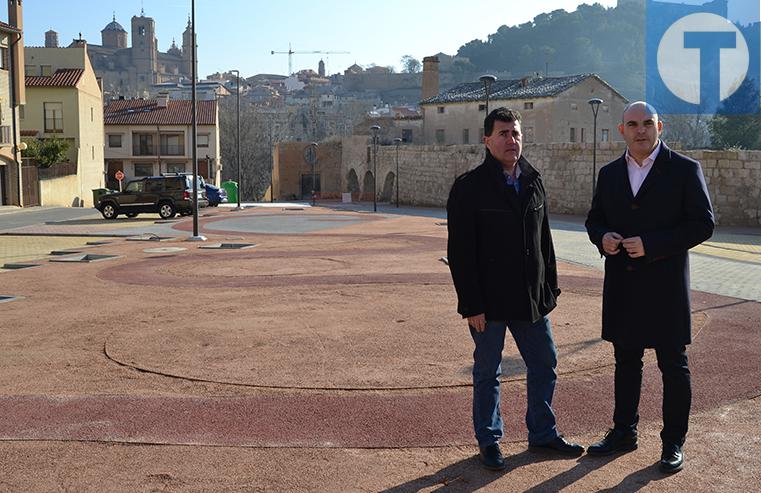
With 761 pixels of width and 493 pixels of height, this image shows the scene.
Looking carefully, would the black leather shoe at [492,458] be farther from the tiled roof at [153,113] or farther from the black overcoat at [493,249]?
the tiled roof at [153,113]

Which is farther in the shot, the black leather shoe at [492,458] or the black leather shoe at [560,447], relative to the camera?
the black leather shoe at [560,447]

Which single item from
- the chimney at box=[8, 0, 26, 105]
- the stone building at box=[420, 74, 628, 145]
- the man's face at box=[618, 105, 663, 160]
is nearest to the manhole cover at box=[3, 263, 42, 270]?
the man's face at box=[618, 105, 663, 160]

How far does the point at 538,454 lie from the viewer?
16.5ft

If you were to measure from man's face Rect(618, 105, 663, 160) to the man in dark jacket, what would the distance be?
2.06 ft

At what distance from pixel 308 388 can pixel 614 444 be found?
96.2 inches

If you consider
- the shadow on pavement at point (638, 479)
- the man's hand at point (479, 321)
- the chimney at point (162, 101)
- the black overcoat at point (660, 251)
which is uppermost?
the chimney at point (162, 101)

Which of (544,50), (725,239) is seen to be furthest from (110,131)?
(544,50)

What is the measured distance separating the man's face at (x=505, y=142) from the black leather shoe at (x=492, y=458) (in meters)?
1.64

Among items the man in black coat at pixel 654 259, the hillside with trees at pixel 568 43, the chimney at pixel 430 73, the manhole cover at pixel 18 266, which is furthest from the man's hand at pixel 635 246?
the hillside with trees at pixel 568 43

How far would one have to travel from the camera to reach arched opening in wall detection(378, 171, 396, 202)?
181ft

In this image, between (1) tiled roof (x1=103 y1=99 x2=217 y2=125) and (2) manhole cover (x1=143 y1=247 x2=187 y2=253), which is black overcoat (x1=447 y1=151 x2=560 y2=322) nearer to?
(2) manhole cover (x1=143 y1=247 x2=187 y2=253)

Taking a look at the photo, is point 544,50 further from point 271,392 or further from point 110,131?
point 271,392

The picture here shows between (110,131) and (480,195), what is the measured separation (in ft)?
235

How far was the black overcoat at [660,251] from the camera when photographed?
4891mm
